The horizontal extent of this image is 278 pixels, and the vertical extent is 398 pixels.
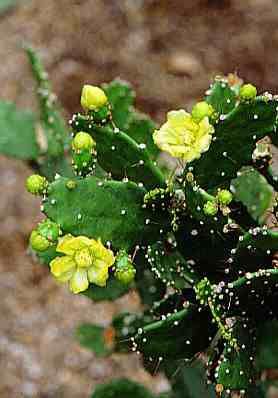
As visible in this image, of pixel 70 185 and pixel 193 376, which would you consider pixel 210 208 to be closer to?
pixel 70 185

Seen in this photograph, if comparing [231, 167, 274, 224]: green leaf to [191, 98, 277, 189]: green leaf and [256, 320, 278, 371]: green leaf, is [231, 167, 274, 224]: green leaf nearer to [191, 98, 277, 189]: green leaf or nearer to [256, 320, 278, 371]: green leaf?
[256, 320, 278, 371]: green leaf

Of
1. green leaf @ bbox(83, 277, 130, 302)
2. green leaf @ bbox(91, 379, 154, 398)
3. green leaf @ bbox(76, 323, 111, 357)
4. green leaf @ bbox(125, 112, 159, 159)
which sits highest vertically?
green leaf @ bbox(125, 112, 159, 159)

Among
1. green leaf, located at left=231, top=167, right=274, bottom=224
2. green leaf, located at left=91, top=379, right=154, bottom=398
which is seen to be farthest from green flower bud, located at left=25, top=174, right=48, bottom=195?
green leaf, located at left=91, top=379, right=154, bottom=398

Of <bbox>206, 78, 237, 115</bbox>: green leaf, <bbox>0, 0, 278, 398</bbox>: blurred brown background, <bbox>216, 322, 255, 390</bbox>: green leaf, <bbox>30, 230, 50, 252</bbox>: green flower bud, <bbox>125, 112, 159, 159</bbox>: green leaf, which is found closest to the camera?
<bbox>30, 230, 50, 252</bbox>: green flower bud

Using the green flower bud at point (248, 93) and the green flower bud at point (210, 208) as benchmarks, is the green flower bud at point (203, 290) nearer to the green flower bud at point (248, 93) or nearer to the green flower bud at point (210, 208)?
the green flower bud at point (210, 208)

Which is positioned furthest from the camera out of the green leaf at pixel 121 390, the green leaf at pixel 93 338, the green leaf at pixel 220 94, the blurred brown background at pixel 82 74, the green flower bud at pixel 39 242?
the blurred brown background at pixel 82 74

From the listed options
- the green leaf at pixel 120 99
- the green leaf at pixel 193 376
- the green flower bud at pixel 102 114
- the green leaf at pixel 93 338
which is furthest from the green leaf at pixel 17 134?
the green flower bud at pixel 102 114

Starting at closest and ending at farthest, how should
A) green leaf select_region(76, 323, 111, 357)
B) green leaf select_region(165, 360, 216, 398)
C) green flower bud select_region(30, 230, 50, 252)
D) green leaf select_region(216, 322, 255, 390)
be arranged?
green flower bud select_region(30, 230, 50, 252) → green leaf select_region(216, 322, 255, 390) → green leaf select_region(165, 360, 216, 398) → green leaf select_region(76, 323, 111, 357)

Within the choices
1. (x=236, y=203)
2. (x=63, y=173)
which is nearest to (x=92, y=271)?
(x=236, y=203)
